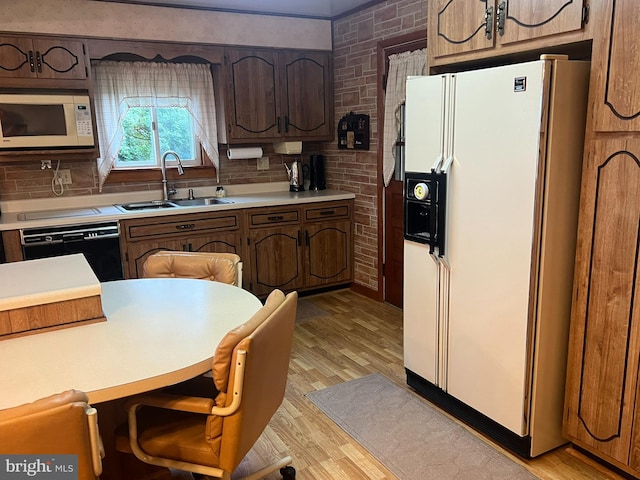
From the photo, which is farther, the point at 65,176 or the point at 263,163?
the point at 263,163

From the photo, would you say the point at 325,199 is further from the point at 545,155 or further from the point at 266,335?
the point at 266,335

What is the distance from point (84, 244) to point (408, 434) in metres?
2.47

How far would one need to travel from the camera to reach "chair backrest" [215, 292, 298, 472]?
1.51 meters

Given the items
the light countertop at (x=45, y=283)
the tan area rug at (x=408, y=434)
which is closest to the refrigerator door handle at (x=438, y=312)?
the tan area rug at (x=408, y=434)

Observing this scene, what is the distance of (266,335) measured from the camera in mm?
1558

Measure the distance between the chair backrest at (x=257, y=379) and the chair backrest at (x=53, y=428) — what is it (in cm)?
44

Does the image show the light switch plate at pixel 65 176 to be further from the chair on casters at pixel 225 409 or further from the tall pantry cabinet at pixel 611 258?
the tall pantry cabinet at pixel 611 258

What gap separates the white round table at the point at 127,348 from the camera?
1390 mm

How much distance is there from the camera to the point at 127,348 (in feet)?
5.24

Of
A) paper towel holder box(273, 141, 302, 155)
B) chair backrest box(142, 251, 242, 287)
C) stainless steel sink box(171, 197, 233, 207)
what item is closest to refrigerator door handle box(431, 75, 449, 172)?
chair backrest box(142, 251, 242, 287)

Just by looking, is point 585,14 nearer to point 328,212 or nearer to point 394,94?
point 394,94

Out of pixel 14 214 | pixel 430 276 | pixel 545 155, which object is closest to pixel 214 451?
pixel 430 276

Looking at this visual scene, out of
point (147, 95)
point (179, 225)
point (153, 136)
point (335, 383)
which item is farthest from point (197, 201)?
point (335, 383)

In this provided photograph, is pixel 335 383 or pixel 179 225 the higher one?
pixel 179 225
